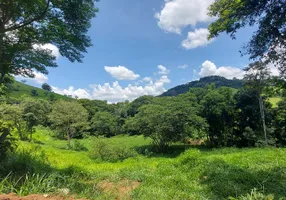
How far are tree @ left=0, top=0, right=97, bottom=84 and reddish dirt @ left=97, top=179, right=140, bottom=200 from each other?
14.0ft

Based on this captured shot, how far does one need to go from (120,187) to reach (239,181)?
419 centimetres

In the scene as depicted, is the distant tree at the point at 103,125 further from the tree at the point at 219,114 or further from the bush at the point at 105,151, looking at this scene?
the bush at the point at 105,151

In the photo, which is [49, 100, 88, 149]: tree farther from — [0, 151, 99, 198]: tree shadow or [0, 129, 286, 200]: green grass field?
[0, 151, 99, 198]: tree shadow

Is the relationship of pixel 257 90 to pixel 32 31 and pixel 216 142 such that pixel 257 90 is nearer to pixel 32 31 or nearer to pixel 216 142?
pixel 216 142

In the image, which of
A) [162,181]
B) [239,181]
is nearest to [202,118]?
[239,181]

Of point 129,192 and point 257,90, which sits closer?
point 129,192

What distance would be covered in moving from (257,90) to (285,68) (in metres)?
18.9

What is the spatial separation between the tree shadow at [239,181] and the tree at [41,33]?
641 cm

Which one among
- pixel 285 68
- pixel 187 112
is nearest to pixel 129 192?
pixel 285 68

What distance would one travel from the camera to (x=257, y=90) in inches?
938

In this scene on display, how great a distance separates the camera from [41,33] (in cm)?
639

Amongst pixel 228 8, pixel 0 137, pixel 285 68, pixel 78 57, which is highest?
pixel 228 8

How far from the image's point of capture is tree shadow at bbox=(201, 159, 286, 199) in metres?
6.24

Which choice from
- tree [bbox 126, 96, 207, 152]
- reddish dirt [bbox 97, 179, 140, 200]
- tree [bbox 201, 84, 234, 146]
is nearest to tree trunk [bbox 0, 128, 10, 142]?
reddish dirt [bbox 97, 179, 140, 200]
